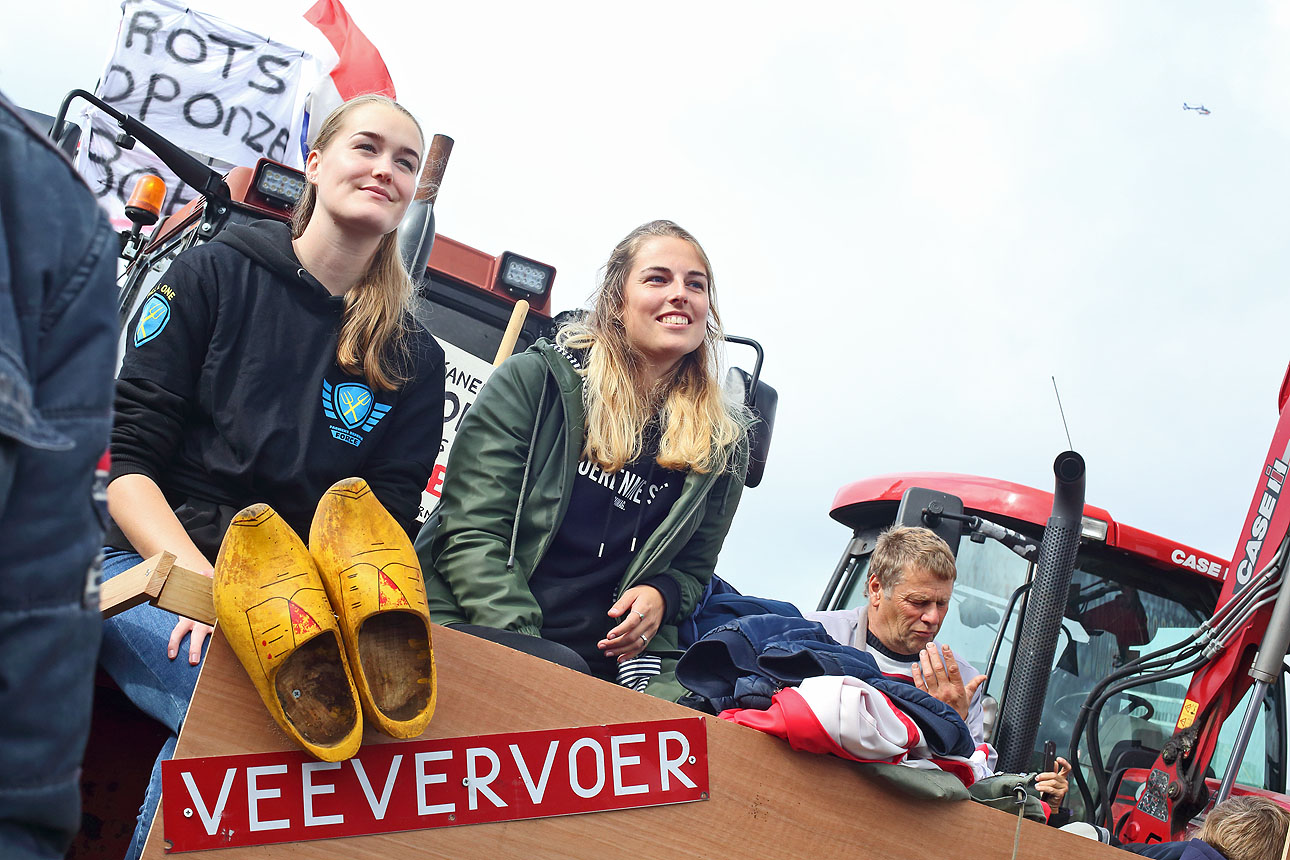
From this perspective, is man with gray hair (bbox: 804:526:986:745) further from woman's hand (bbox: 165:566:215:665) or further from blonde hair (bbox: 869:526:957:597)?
woman's hand (bbox: 165:566:215:665)

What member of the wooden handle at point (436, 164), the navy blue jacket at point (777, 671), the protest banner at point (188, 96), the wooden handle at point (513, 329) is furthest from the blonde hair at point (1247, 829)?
the protest banner at point (188, 96)

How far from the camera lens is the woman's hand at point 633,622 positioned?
245 cm

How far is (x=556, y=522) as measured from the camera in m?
2.51

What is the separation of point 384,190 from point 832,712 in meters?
1.44

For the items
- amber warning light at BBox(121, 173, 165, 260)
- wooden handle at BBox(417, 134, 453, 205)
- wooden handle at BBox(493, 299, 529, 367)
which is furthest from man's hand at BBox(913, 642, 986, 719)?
amber warning light at BBox(121, 173, 165, 260)

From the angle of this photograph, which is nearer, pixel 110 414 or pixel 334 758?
pixel 110 414

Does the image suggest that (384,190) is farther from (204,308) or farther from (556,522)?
(556,522)

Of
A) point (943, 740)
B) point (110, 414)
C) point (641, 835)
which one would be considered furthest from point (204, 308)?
point (943, 740)

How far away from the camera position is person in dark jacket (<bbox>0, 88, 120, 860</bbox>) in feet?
2.74

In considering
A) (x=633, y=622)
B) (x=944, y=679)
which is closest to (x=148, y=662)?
(x=633, y=622)

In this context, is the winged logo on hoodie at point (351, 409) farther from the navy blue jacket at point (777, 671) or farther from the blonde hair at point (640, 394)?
the navy blue jacket at point (777, 671)

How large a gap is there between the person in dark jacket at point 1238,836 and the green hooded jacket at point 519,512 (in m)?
1.77

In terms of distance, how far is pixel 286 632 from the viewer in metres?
1.63

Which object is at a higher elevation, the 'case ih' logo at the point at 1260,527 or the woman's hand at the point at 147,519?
the 'case ih' logo at the point at 1260,527
